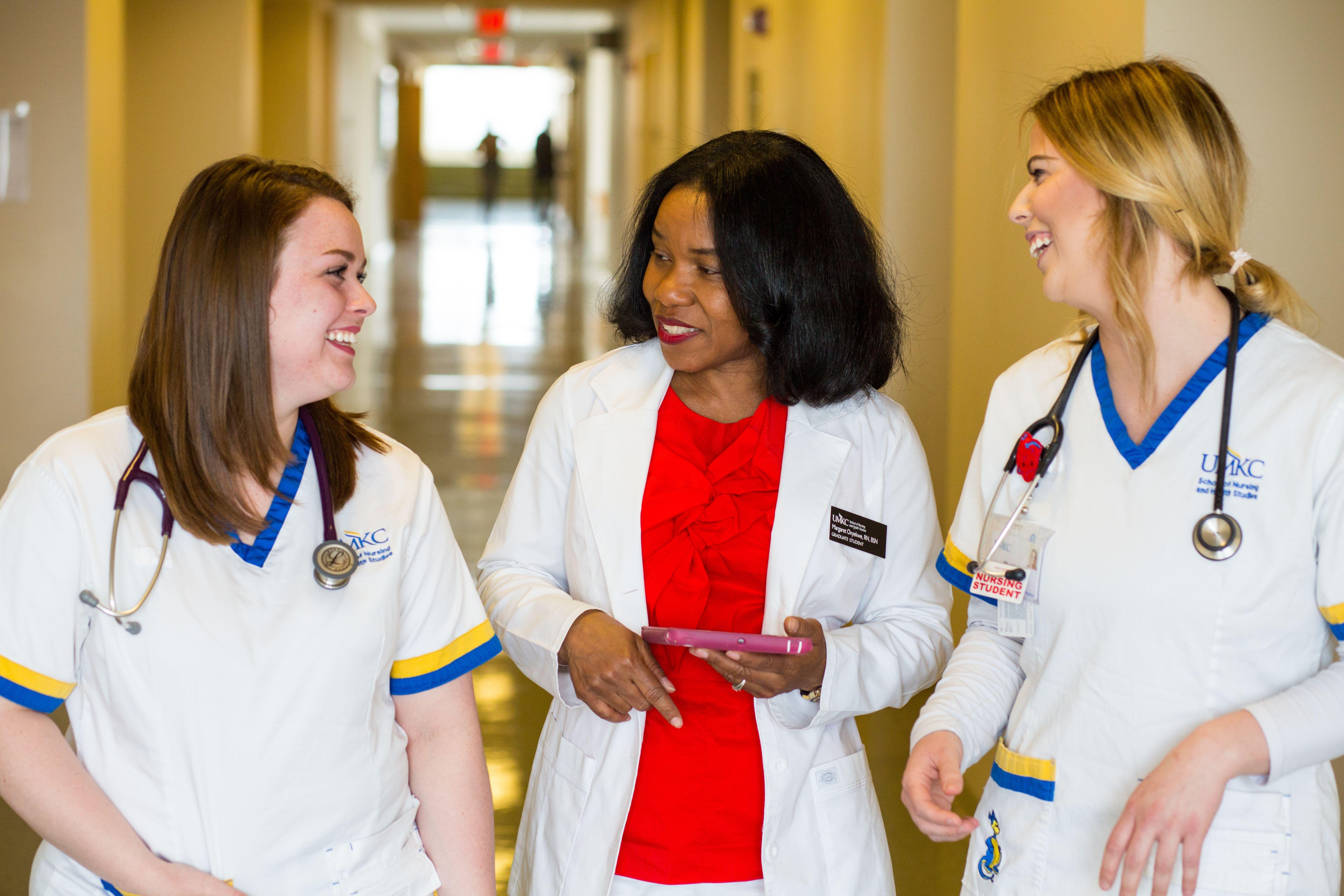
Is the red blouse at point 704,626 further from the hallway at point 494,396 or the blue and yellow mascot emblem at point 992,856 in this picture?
the hallway at point 494,396

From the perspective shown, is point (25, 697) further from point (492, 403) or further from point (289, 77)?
point (289, 77)

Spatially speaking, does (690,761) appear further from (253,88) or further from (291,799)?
(253,88)

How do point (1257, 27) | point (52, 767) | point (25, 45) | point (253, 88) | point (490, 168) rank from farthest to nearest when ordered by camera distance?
point (490, 168) → point (253, 88) → point (25, 45) → point (1257, 27) → point (52, 767)

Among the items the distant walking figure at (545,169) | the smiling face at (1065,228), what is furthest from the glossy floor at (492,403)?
the distant walking figure at (545,169)

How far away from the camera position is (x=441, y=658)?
180cm

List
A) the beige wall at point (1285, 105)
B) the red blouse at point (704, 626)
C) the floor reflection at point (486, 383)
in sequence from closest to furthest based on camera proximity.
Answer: the red blouse at point (704, 626) < the beige wall at point (1285, 105) < the floor reflection at point (486, 383)

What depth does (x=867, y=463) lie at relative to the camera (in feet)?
6.85

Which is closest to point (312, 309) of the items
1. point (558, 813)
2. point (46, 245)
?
point (558, 813)

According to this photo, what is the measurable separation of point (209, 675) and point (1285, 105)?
90.6 inches

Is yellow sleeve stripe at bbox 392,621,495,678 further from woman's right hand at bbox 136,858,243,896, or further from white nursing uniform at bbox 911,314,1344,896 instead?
white nursing uniform at bbox 911,314,1344,896

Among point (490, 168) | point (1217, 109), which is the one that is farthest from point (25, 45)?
point (490, 168)

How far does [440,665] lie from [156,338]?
22.8 inches

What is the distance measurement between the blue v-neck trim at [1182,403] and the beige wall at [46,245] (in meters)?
4.81

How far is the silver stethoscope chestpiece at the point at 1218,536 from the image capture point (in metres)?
1.54
